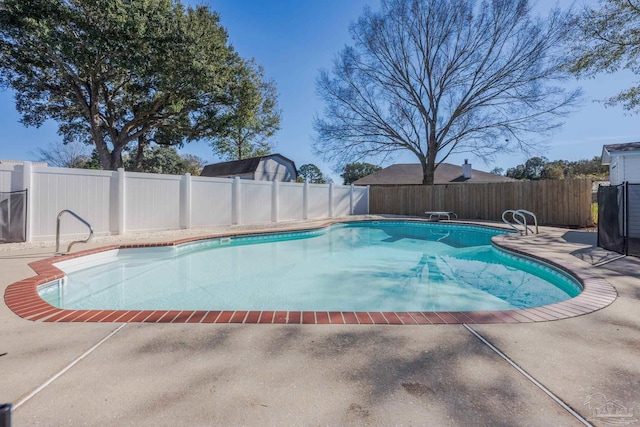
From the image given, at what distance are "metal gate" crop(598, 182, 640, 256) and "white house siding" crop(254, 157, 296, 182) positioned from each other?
1781cm

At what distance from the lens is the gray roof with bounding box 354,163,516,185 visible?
83.2ft

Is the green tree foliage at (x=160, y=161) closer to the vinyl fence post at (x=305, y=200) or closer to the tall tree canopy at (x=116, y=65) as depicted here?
the tall tree canopy at (x=116, y=65)

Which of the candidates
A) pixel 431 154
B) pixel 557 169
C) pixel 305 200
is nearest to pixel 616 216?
pixel 305 200

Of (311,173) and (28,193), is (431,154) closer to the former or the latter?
(28,193)

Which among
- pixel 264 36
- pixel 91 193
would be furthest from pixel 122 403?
pixel 264 36

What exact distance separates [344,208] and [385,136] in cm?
591

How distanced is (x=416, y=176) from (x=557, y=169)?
18.7 meters

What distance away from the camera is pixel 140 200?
891 centimetres

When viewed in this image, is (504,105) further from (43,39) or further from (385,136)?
(43,39)

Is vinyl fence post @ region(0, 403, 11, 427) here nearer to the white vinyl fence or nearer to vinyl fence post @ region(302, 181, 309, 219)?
the white vinyl fence

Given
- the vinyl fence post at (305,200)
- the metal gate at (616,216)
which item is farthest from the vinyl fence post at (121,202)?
the metal gate at (616,216)

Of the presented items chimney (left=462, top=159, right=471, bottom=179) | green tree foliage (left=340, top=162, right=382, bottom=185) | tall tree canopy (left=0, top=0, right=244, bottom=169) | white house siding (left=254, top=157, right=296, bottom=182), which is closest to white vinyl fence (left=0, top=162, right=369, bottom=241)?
tall tree canopy (left=0, top=0, right=244, bottom=169)

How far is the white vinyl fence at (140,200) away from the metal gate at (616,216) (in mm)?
10337

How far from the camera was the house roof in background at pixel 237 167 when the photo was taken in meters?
22.1
